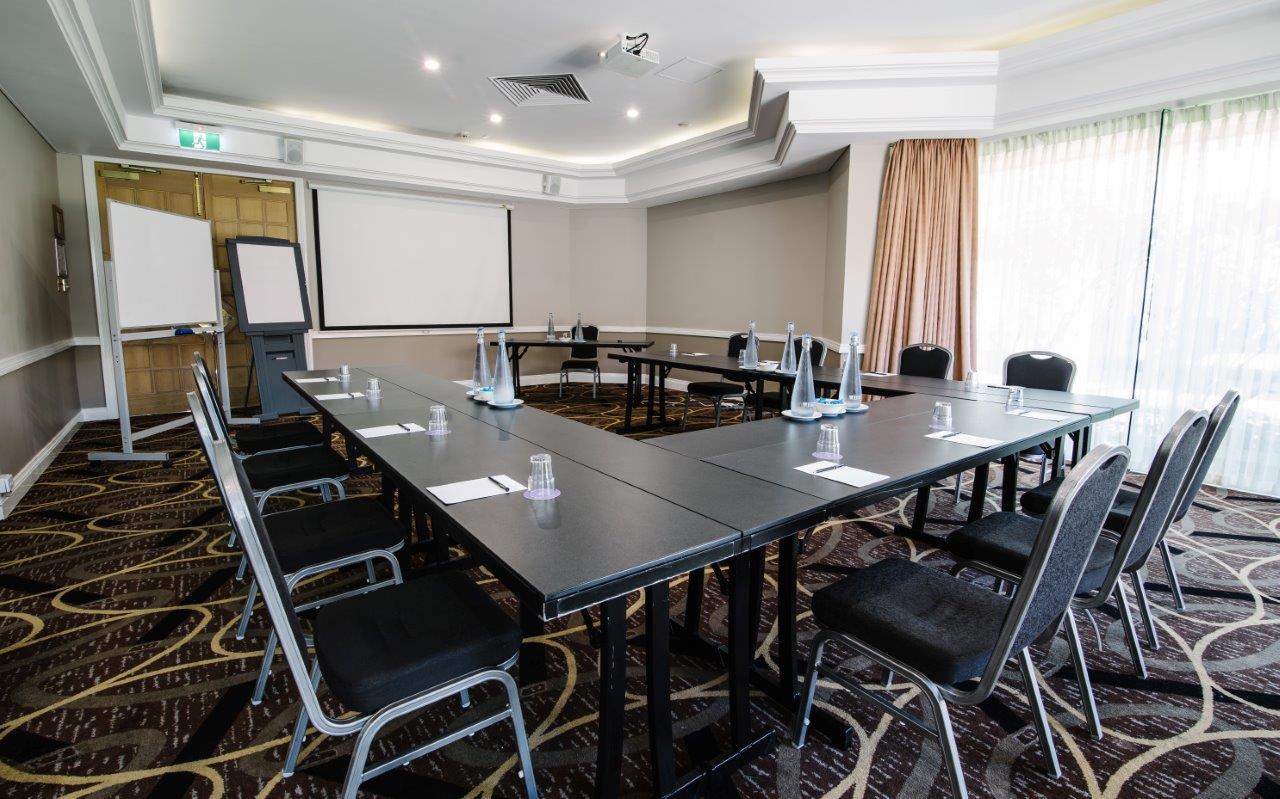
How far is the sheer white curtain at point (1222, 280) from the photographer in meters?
3.66

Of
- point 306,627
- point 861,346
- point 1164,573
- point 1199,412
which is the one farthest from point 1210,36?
point 306,627

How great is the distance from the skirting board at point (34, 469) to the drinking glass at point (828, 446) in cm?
404

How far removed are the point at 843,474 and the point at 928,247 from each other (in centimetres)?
388

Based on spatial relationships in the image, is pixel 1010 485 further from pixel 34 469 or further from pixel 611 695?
pixel 34 469

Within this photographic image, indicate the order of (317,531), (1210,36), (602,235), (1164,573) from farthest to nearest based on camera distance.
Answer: (602,235) → (1210,36) → (1164,573) → (317,531)

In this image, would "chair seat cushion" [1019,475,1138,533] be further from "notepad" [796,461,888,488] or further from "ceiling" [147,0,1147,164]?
"ceiling" [147,0,1147,164]

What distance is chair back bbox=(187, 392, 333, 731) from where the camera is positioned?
3.30 feet

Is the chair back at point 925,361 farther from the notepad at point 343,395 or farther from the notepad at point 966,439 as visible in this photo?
the notepad at point 343,395

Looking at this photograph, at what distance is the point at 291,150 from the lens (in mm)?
5773

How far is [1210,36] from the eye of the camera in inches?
140

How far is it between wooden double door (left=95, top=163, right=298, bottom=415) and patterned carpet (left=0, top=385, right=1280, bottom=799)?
3703mm

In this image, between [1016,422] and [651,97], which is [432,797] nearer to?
[1016,422]

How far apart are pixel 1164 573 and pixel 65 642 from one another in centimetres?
428

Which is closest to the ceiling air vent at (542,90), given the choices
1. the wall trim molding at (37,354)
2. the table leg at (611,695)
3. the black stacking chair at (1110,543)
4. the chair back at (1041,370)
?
the wall trim molding at (37,354)
